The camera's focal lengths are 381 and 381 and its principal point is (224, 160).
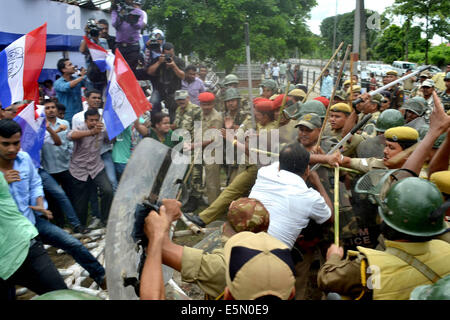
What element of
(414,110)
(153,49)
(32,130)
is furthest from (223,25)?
(32,130)

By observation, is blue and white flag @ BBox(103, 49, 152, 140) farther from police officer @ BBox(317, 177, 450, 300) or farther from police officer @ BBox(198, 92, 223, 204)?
police officer @ BBox(317, 177, 450, 300)

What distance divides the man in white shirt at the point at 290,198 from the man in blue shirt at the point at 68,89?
14.6 feet

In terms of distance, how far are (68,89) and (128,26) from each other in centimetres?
155

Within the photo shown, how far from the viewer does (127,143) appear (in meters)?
5.58

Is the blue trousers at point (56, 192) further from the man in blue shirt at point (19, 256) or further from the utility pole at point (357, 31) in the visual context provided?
the utility pole at point (357, 31)

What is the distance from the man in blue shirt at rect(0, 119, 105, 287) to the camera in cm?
332

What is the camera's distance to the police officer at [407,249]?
1.93 m

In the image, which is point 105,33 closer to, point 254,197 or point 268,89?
point 268,89

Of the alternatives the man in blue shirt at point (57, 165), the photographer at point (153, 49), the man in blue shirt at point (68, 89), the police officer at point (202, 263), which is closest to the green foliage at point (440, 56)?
the photographer at point (153, 49)

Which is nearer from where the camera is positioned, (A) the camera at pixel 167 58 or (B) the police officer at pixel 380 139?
(B) the police officer at pixel 380 139

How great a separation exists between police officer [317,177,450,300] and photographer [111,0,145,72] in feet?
19.0
